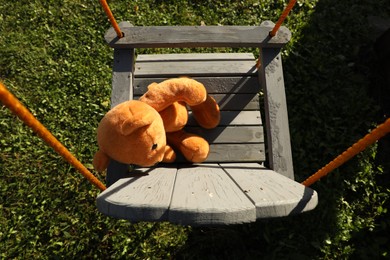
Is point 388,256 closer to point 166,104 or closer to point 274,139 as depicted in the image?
point 274,139

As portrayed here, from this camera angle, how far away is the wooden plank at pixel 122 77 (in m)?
1.91

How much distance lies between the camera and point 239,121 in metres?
2.22

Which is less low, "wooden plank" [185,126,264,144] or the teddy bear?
the teddy bear

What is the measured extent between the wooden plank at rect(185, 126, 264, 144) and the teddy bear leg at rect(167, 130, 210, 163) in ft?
0.57

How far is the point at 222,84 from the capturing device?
2.32m

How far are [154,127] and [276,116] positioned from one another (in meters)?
0.91

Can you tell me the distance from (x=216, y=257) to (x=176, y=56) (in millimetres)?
1810

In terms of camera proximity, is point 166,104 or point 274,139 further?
point 274,139

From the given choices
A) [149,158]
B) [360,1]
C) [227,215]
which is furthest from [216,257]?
[360,1]

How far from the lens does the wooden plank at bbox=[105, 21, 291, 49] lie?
197 centimetres

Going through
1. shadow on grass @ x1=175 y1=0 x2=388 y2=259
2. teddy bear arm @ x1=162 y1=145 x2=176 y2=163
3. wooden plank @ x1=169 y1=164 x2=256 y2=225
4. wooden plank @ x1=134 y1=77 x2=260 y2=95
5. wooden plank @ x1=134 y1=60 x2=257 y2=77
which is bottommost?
shadow on grass @ x1=175 y1=0 x2=388 y2=259

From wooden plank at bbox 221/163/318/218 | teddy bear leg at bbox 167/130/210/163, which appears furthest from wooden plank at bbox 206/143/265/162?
wooden plank at bbox 221/163/318/218

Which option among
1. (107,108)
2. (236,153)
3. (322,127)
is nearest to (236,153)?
(236,153)

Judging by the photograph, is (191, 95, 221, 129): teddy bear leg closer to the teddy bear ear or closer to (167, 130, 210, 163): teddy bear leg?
(167, 130, 210, 163): teddy bear leg
